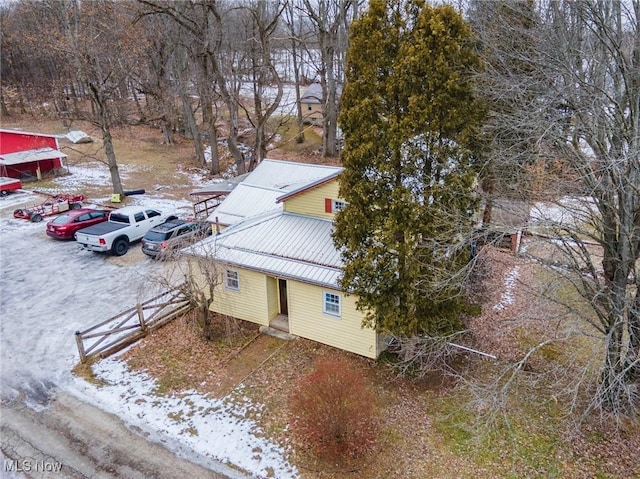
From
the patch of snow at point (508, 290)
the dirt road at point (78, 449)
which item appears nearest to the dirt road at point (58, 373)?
the dirt road at point (78, 449)

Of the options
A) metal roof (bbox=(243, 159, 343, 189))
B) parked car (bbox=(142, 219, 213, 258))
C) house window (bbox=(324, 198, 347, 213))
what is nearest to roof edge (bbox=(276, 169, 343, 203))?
house window (bbox=(324, 198, 347, 213))

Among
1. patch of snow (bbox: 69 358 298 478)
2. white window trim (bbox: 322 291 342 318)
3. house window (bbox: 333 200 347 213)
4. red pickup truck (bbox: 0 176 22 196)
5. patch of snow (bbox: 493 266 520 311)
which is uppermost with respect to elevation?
house window (bbox: 333 200 347 213)

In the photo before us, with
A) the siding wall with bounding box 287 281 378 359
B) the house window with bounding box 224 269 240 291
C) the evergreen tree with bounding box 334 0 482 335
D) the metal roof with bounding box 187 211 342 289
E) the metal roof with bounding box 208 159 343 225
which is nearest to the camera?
the evergreen tree with bounding box 334 0 482 335

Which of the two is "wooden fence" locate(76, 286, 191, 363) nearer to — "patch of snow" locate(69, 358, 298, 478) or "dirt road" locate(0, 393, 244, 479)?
"patch of snow" locate(69, 358, 298, 478)

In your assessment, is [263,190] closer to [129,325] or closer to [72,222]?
[129,325]

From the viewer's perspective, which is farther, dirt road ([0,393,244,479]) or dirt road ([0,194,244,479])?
dirt road ([0,194,244,479])

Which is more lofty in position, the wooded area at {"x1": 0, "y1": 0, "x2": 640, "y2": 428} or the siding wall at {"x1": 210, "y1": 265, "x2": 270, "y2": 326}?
the wooded area at {"x1": 0, "y1": 0, "x2": 640, "y2": 428}

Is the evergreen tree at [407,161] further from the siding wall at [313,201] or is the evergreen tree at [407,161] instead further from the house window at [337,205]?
the siding wall at [313,201]

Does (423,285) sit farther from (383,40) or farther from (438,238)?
(383,40)
